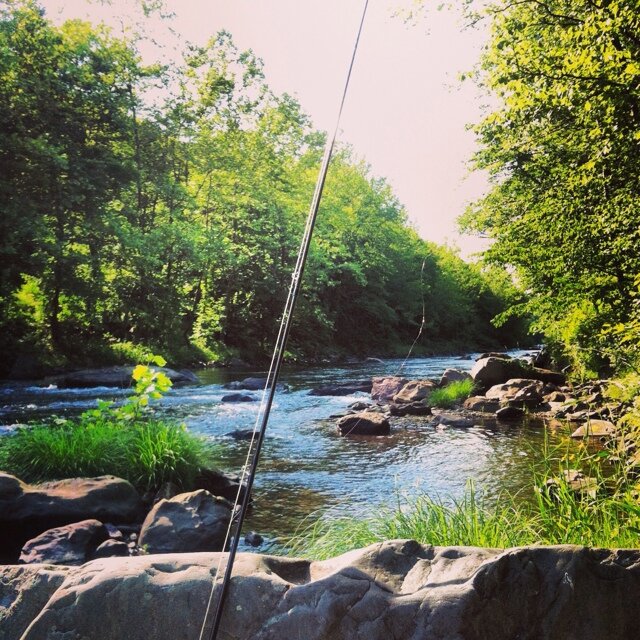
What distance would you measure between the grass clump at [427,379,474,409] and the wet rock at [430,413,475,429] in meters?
2.30

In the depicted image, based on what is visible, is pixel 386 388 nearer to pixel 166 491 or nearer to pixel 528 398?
pixel 528 398

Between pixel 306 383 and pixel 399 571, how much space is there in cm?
1742

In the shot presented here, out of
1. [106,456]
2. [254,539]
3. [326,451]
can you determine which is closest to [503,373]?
[326,451]

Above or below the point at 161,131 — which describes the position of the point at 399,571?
below

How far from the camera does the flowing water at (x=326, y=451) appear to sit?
291 inches

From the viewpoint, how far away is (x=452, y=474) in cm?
869

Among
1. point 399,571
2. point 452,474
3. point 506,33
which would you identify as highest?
point 506,33

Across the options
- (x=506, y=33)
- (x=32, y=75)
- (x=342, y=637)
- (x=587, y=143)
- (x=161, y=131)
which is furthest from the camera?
(x=161, y=131)

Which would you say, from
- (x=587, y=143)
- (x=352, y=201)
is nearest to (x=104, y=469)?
(x=587, y=143)

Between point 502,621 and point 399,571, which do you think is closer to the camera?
point 502,621

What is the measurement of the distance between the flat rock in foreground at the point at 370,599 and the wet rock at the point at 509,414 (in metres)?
11.6

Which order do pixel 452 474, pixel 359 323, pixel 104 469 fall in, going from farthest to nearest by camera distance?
pixel 359 323 → pixel 452 474 → pixel 104 469

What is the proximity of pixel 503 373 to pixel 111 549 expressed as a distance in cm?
1536

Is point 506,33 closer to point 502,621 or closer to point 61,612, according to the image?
point 502,621
